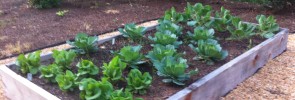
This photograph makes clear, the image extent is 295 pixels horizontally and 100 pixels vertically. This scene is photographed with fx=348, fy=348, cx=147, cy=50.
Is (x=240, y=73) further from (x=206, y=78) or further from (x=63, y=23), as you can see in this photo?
(x=63, y=23)

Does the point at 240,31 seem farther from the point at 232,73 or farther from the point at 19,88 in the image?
the point at 19,88

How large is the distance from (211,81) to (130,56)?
27.5 inches

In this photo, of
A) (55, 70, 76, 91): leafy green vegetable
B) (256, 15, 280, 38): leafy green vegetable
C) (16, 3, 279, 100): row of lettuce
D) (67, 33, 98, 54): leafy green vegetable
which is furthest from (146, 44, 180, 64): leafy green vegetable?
(256, 15, 280, 38): leafy green vegetable

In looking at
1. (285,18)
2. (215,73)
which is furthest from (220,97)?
(285,18)

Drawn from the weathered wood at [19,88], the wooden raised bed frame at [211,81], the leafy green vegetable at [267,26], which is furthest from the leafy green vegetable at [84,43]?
the leafy green vegetable at [267,26]

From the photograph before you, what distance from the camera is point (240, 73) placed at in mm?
3301

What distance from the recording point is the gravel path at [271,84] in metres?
3.16

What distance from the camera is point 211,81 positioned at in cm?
281

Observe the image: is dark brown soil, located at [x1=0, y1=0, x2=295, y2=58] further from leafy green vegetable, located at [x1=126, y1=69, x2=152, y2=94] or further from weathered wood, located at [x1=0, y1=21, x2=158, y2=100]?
leafy green vegetable, located at [x1=126, y1=69, x2=152, y2=94]

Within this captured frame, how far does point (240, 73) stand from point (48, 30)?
302 centimetres

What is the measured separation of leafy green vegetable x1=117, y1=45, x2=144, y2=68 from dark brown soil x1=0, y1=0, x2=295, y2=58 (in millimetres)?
1830

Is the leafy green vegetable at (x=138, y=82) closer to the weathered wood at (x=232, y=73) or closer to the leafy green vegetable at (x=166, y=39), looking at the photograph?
the weathered wood at (x=232, y=73)

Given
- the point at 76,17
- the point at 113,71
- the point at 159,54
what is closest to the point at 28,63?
the point at 113,71

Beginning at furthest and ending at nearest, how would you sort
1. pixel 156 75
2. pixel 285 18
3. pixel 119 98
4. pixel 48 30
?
pixel 285 18 → pixel 48 30 → pixel 156 75 → pixel 119 98
